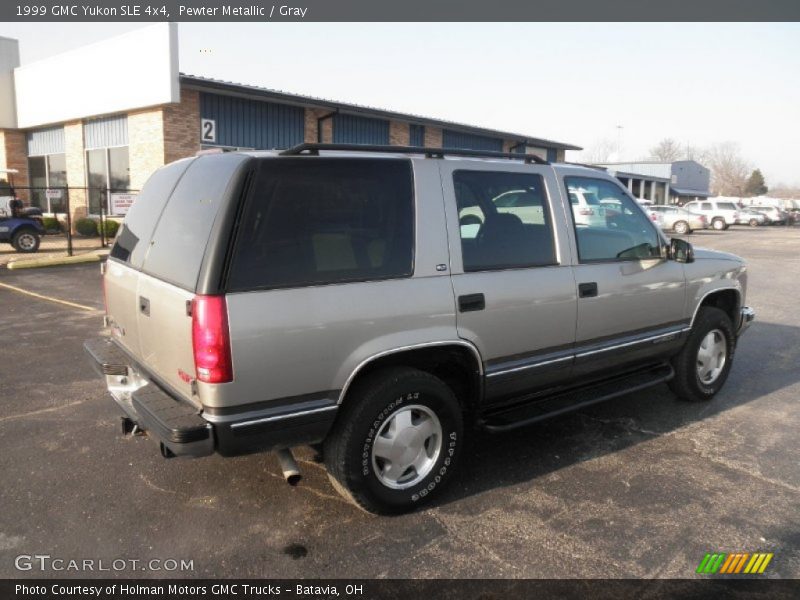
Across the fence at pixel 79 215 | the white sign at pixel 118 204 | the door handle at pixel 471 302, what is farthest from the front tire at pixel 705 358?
the white sign at pixel 118 204

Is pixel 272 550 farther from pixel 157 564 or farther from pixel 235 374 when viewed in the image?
pixel 235 374

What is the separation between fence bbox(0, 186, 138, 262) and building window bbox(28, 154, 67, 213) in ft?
0.12

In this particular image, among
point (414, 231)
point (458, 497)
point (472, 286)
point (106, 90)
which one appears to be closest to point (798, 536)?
point (458, 497)

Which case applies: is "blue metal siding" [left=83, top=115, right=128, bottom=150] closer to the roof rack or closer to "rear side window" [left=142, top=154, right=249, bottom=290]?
"rear side window" [left=142, top=154, right=249, bottom=290]

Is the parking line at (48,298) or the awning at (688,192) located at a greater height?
the awning at (688,192)

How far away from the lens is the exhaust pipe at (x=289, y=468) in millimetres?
3152

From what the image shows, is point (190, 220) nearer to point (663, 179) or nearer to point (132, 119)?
point (132, 119)

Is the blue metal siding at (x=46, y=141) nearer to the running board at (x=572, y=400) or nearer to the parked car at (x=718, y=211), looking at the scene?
the running board at (x=572, y=400)

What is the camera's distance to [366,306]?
3.12 metres

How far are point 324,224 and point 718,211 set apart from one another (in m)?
38.7

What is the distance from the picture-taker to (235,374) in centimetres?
281

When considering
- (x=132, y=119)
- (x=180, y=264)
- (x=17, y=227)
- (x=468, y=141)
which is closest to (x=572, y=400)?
(x=180, y=264)

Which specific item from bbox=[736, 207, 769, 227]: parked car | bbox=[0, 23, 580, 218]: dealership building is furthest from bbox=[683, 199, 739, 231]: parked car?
bbox=[0, 23, 580, 218]: dealership building

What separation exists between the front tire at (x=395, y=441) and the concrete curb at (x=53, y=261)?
41.7 ft
